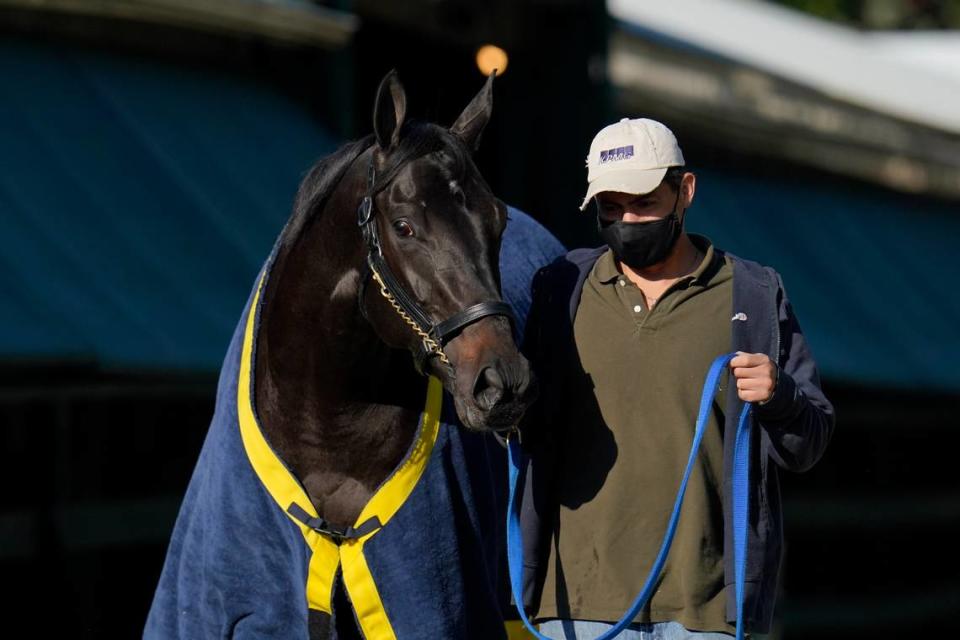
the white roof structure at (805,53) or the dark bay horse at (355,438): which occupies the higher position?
the white roof structure at (805,53)

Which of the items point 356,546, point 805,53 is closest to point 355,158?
point 356,546

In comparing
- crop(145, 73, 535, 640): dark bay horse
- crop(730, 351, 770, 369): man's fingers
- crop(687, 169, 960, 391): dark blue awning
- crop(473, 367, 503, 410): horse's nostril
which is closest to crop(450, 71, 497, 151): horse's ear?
crop(145, 73, 535, 640): dark bay horse

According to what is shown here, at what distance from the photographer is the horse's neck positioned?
4301mm

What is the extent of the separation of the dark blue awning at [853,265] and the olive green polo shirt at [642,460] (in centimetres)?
674

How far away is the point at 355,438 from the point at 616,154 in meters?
Result: 0.99

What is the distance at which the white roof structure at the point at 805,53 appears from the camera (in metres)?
12.1

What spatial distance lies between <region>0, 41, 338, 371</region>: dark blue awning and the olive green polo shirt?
2807 millimetres

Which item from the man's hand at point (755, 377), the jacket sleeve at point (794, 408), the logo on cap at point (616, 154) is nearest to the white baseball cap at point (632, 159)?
the logo on cap at point (616, 154)

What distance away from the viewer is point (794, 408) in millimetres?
3629

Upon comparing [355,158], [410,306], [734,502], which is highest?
[355,158]

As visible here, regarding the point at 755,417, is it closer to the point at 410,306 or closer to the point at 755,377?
the point at 755,377

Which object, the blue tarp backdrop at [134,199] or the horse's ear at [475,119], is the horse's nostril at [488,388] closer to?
the horse's ear at [475,119]

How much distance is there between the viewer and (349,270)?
169 inches

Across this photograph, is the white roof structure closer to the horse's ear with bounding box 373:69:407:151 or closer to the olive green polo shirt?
the horse's ear with bounding box 373:69:407:151
